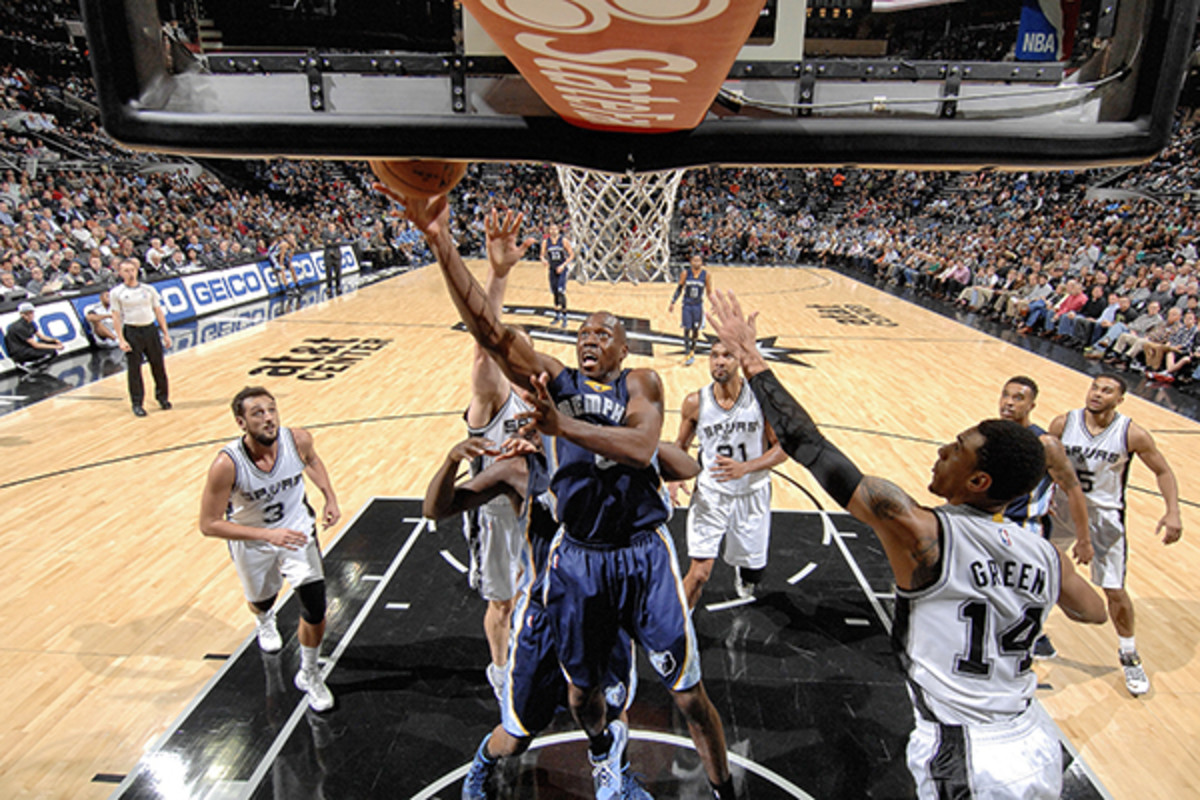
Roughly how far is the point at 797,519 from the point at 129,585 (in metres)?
5.19

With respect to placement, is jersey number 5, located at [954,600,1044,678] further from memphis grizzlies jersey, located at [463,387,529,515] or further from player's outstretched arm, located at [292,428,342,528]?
player's outstretched arm, located at [292,428,342,528]

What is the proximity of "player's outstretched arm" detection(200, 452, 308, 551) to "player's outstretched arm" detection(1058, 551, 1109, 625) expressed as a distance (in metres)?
3.31

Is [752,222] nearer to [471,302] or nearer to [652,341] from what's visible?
[652,341]

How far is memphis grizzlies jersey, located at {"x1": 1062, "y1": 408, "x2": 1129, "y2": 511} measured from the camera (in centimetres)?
423

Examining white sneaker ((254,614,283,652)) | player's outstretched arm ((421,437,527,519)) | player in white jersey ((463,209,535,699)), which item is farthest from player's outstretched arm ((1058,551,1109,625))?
white sneaker ((254,614,283,652))

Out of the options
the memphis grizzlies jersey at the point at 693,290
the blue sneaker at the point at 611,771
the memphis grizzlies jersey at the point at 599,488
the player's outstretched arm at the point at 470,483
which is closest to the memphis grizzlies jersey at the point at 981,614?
the memphis grizzlies jersey at the point at 599,488

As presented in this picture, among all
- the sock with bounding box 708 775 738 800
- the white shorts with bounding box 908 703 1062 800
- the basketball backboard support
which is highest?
the basketball backboard support

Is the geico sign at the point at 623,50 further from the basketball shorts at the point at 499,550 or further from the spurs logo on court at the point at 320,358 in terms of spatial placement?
the spurs logo on court at the point at 320,358

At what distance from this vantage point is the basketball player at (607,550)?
2936 millimetres

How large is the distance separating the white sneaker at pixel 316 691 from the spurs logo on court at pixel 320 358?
7.22 m

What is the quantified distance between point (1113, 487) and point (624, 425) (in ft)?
10.8

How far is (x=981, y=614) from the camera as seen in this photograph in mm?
2260

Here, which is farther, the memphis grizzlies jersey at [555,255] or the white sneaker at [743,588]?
the memphis grizzlies jersey at [555,255]

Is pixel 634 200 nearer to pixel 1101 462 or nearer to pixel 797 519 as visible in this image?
pixel 797 519
